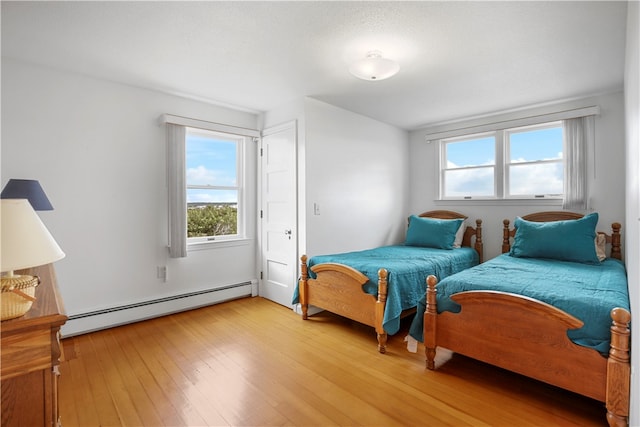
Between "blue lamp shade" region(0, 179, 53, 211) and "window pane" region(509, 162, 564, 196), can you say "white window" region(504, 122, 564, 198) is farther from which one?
"blue lamp shade" region(0, 179, 53, 211)

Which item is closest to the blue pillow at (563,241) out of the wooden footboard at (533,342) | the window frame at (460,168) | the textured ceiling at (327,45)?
the window frame at (460,168)

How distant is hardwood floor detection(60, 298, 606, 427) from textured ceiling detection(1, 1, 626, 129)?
2.34m

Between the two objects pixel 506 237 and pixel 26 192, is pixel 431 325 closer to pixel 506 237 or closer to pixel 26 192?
pixel 506 237

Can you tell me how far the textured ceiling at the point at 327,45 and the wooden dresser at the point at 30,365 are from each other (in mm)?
1755

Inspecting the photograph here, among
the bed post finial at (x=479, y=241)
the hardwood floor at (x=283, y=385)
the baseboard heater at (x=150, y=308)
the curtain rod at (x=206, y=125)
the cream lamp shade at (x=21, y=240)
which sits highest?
the curtain rod at (x=206, y=125)

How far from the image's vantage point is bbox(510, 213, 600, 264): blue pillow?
2906mm

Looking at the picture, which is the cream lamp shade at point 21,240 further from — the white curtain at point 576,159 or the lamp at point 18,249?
the white curtain at point 576,159

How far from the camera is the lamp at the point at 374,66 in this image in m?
2.25

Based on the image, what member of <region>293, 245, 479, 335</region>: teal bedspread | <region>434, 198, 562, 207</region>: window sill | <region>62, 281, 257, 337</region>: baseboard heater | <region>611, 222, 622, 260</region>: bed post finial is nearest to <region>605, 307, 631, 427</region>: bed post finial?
<region>293, 245, 479, 335</region>: teal bedspread

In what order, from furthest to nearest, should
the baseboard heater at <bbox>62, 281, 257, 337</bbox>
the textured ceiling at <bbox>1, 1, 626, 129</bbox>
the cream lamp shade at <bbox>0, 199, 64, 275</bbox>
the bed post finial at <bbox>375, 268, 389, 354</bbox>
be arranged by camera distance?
the baseboard heater at <bbox>62, 281, 257, 337</bbox>
the bed post finial at <bbox>375, 268, 389, 354</bbox>
the textured ceiling at <bbox>1, 1, 626, 129</bbox>
the cream lamp shade at <bbox>0, 199, 64, 275</bbox>

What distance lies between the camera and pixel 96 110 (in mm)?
2857

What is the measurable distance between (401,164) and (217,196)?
8.84 ft

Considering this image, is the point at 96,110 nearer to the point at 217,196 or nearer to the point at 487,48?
the point at 217,196

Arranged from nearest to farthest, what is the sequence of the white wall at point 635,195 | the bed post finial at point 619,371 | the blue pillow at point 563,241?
the white wall at point 635,195, the bed post finial at point 619,371, the blue pillow at point 563,241
